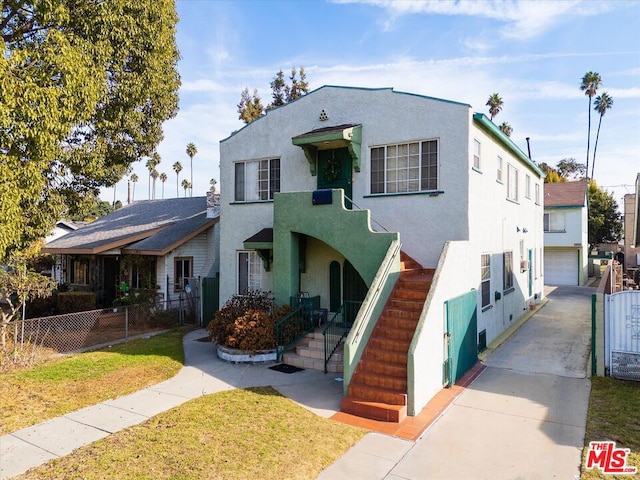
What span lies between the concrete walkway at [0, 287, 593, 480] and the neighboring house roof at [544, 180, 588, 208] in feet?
65.3

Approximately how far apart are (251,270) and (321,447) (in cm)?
926

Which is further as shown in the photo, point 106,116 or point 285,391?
point 106,116

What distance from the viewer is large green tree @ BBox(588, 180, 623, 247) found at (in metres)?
40.2

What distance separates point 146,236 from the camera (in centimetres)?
1977

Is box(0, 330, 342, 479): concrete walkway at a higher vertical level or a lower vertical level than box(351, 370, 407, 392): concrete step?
lower

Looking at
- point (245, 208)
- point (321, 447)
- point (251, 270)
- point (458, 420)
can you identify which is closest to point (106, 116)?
point (245, 208)

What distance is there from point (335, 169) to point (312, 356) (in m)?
5.89

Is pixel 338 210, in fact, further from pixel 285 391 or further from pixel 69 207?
pixel 69 207

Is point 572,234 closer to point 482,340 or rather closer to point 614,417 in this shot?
point 482,340

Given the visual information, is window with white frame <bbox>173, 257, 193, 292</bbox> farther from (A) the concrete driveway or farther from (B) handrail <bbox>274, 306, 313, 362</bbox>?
(A) the concrete driveway

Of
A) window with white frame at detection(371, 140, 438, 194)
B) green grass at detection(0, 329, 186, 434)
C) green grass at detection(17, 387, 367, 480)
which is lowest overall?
green grass at detection(0, 329, 186, 434)

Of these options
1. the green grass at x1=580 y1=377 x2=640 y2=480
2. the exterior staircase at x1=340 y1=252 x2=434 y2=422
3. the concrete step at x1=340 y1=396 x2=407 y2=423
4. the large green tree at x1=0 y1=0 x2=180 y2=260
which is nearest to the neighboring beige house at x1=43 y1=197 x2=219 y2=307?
the large green tree at x1=0 y1=0 x2=180 y2=260

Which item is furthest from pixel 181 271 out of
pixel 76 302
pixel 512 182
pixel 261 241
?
pixel 512 182

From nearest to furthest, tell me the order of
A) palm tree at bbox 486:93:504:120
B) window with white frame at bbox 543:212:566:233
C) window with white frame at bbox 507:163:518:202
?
window with white frame at bbox 507:163:518:202 < window with white frame at bbox 543:212:566:233 < palm tree at bbox 486:93:504:120
